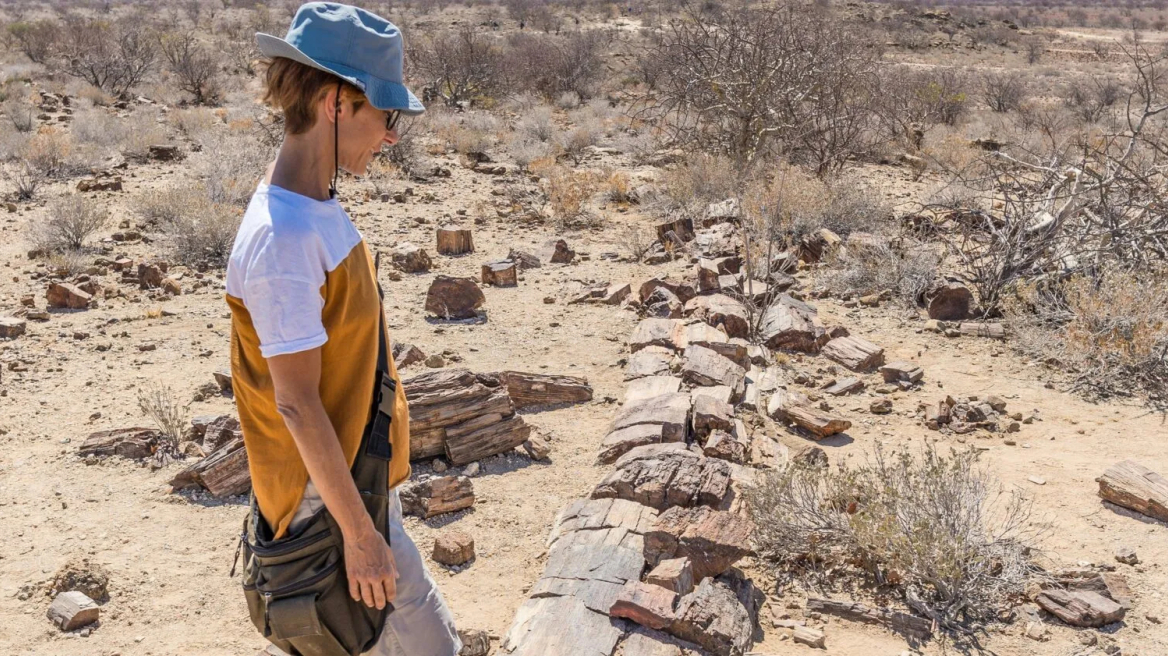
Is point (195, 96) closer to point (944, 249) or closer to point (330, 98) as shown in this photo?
point (944, 249)

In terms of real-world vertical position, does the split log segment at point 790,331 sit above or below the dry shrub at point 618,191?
above

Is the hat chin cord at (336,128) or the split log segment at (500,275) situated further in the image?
the split log segment at (500,275)

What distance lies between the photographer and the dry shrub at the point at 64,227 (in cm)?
939

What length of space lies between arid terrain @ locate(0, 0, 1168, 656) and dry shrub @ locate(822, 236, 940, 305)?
3 centimetres

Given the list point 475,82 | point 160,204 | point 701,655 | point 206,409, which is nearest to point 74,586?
point 206,409

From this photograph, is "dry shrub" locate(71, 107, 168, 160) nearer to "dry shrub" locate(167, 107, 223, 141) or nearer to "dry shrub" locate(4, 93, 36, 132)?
"dry shrub" locate(167, 107, 223, 141)

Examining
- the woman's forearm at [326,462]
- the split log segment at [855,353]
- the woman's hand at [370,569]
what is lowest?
the split log segment at [855,353]

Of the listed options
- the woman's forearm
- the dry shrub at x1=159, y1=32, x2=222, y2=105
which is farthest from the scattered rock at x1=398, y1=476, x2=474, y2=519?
the dry shrub at x1=159, y1=32, x2=222, y2=105

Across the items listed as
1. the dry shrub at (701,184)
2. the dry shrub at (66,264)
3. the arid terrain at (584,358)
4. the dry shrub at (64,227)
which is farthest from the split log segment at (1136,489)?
the dry shrub at (64,227)

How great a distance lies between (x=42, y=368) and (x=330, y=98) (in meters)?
5.78

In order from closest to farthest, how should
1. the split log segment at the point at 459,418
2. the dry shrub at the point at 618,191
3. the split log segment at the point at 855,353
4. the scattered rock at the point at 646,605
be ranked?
the scattered rock at the point at 646,605, the split log segment at the point at 459,418, the split log segment at the point at 855,353, the dry shrub at the point at 618,191

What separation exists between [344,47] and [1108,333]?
628cm

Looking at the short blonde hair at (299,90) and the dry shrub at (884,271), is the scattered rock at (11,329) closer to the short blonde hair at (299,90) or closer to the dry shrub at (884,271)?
the short blonde hair at (299,90)

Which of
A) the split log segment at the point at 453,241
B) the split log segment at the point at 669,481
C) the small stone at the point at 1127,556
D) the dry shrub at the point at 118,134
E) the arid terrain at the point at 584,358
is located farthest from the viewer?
the dry shrub at the point at 118,134
